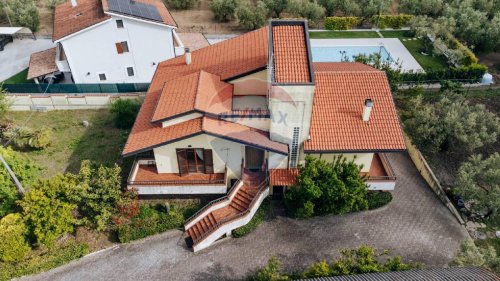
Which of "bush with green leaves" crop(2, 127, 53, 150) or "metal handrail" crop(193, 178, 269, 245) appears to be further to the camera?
"bush with green leaves" crop(2, 127, 53, 150)

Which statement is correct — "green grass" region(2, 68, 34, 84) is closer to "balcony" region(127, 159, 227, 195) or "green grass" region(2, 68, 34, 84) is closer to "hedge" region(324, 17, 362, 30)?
"balcony" region(127, 159, 227, 195)

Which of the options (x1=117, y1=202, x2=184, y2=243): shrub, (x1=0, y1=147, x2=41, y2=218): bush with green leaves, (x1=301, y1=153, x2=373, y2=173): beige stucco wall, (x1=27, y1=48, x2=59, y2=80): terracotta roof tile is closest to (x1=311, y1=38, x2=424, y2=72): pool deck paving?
(x1=301, y1=153, x2=373, y2=173): beige stucco wall

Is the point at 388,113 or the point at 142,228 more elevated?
the point at 388,113

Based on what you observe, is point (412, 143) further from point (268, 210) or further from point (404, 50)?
point (404, 50)

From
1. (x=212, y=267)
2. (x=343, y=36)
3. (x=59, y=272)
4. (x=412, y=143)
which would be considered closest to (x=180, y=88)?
(x=212, y=267)

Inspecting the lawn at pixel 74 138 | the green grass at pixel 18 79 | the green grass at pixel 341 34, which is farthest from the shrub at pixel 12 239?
the green grass at pixel 341 34

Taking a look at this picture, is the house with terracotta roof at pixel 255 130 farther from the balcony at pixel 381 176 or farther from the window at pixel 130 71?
the window at pixel 130 71

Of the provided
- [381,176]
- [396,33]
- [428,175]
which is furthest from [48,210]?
[396,33]
